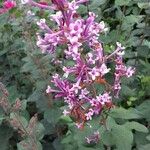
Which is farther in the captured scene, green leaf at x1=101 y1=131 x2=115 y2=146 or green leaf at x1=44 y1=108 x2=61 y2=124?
green leaf at x1=44 y1=108 x2=61 y2=124

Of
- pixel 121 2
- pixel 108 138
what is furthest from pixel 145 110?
pixel 121 2

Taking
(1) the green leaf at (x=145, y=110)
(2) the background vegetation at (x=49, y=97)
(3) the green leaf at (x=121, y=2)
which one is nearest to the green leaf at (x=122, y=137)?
A: (2) the background vegetation at (x=49, y=97)

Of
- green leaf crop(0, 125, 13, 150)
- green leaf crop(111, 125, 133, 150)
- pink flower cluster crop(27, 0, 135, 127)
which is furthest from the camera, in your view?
green leaf crop(0, 125, 13, 150)

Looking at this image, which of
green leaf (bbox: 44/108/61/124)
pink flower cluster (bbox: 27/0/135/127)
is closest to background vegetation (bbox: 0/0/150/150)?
green leaf (bbox: 44/108/61/124)

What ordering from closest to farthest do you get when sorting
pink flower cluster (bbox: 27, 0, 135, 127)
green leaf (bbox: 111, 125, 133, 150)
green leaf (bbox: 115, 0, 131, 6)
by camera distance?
pink flower cluster (bbox: 27, 0, 135, 127) < green leaf (bbox: 111, 125, 133, 150) < green leaf (bbox: 115, 0, 131, 6)

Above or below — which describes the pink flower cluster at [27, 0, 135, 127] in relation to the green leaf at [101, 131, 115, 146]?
above

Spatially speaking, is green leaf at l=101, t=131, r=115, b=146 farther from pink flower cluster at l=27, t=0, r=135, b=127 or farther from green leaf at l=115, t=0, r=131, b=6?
green leaf at l=115, t=0, r=131, b=6

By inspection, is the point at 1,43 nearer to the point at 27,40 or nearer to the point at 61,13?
the point at 27,40

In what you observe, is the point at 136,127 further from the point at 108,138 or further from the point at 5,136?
the point at 5,136
